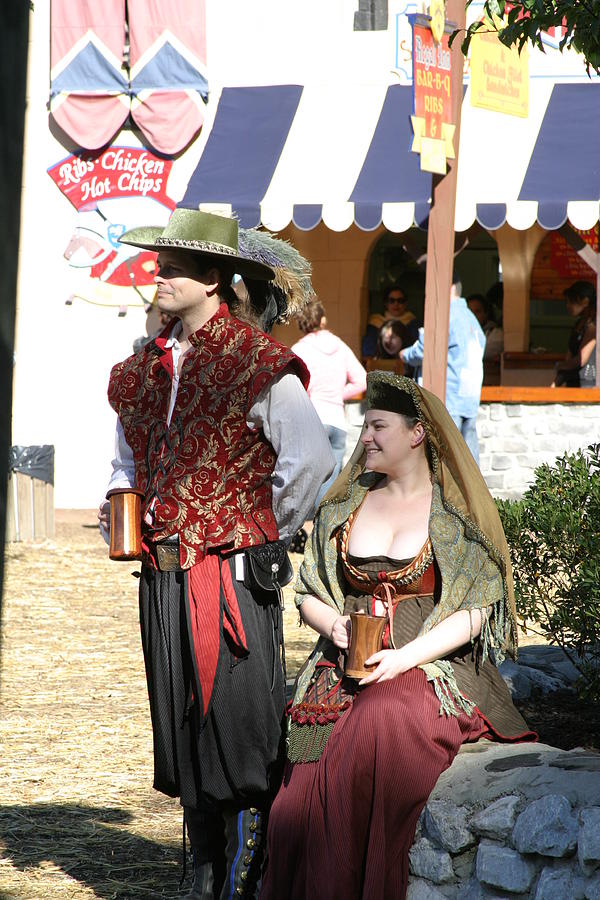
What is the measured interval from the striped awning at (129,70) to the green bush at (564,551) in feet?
29.4

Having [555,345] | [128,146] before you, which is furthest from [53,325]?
[555,345]

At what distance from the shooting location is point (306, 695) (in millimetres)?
3547

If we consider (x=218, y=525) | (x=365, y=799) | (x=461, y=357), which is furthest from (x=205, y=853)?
(x=461, y=357)

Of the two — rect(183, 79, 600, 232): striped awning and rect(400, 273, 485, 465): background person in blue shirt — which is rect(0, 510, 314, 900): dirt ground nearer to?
rect(400, 273, 485, 465): background person in blue shirt

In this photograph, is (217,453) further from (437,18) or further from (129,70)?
(129,70)

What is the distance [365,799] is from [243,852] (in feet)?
1.54

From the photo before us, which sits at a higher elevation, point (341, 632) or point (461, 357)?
point (461, 357)

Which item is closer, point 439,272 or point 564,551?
point 564,551

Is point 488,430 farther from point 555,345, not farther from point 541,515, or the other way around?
point 541,515

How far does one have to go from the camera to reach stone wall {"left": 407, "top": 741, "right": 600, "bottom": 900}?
2.96 meters

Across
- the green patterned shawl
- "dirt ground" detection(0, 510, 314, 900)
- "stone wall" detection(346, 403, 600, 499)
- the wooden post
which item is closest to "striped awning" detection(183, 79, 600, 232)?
"stone wall" detection(346, 403, 600, 499)

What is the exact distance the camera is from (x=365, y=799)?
3.23 m

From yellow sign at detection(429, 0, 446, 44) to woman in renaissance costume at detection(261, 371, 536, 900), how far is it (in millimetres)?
3431

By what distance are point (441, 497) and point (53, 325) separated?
10.2 m
